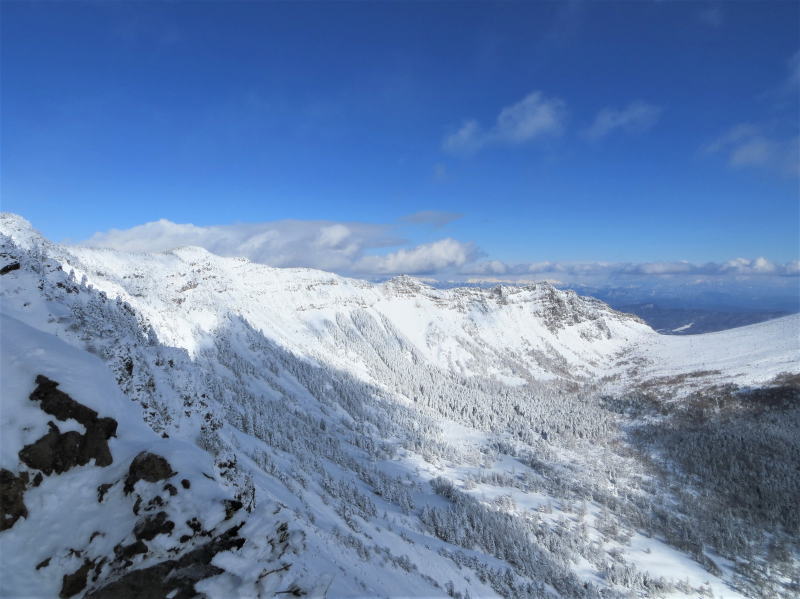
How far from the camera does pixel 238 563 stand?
46.9 feet

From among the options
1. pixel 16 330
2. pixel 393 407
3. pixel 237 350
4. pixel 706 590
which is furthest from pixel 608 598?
pixel 237 350

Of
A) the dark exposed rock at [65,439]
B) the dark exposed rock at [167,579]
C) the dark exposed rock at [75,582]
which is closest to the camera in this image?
the dark exposed rock at [167,579]

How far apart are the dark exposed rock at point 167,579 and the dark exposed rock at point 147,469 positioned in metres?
3.54

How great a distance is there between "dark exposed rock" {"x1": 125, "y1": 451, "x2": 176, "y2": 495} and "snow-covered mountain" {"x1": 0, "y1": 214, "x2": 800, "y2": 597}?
0.27ft

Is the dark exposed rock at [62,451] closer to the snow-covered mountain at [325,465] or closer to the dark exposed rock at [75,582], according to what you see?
the snow-covered mountain at [325,465]

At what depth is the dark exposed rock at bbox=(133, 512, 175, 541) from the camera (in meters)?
14.2

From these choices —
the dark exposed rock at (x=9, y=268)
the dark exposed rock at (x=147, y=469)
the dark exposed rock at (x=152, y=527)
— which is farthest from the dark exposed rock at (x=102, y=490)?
the dark exposed rock at (x=9, y=268)

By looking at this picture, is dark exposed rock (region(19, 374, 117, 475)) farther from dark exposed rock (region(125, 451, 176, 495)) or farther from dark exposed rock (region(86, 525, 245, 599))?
dark exposed rock (region(86, 525, 245, 599))

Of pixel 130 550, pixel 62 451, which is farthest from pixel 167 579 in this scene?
pixel 62 451

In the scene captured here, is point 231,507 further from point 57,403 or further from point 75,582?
point 57,403

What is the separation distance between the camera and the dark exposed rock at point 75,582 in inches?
516

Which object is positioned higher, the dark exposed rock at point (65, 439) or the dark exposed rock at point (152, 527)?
the dark exposed rock at point (65, 439)

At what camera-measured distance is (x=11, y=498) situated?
46.7ft

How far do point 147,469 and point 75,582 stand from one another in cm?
404
